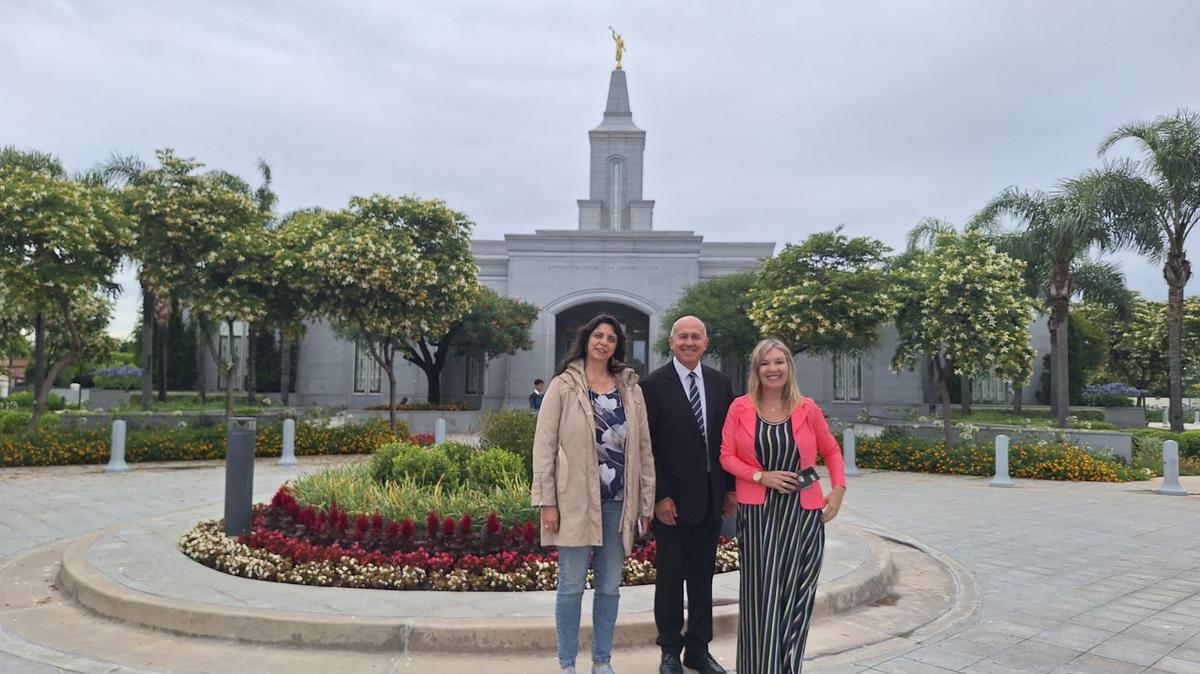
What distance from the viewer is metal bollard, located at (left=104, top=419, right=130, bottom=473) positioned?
13352mm

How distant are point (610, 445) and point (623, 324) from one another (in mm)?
24565

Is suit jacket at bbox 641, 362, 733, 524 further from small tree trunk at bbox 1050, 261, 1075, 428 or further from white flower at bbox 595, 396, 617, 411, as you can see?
small tree trunk at bbox 1050, 261, 1075, 428

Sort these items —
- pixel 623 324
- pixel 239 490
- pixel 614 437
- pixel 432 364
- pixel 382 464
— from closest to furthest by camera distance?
pixel 614 437 < pixel 239 490 < pixel 382 464 < pixel 432 364 < pixel 623 324

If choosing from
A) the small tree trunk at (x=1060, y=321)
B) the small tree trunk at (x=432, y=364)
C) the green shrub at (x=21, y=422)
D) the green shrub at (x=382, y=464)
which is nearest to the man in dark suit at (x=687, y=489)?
the green shrub at (x=382, y=464)

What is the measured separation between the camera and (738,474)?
374cm

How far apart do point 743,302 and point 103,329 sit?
24.0 m

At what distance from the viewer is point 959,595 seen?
607 centimetres

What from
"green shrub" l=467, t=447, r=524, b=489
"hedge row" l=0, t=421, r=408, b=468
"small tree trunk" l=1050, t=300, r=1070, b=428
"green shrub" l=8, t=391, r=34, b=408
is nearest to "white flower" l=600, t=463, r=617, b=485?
"green shrub" l=467, t=447, r=524, b=489

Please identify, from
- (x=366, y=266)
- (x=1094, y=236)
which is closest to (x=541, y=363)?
(x=366, y=266)

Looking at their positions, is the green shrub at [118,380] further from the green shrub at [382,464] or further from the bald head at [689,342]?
the bald head at [689,342]

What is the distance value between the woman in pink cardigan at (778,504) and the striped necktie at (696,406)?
Result: 256 millimetres

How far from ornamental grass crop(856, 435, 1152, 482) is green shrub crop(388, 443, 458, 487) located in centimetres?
1047

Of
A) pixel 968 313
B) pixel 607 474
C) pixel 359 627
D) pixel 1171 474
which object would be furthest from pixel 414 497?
pixel 1171 474

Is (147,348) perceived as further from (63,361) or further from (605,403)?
(605,403)
